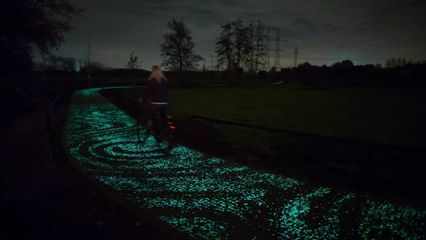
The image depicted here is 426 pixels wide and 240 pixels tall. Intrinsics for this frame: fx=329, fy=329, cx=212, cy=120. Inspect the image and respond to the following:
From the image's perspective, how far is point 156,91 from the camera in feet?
32.9

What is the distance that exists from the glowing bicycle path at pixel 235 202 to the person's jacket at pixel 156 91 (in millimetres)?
2261

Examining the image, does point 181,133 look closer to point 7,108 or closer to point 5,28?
point 7,108

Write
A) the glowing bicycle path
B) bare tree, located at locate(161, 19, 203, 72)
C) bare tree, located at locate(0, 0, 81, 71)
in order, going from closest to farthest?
the glowing bicycle path
bare tree, located at locate(0, 0, 81, 71)
bare tree, located at locate(161, 19, 203, 72)

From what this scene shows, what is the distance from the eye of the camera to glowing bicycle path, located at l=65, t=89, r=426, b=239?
4.31 m

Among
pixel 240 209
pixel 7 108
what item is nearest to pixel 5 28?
pixel 7 108

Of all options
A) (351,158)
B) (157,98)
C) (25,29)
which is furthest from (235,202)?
(25,29)

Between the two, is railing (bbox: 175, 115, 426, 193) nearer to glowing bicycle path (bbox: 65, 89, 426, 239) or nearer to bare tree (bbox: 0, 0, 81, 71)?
glowing bicycle path (bbox: 65, 89, 426, 239)

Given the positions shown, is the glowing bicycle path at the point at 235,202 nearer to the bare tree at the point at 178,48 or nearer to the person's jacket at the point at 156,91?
the person's jacket at the point at 156,91

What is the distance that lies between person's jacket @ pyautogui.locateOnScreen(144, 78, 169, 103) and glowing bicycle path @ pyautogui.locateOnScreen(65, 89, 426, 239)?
226cm

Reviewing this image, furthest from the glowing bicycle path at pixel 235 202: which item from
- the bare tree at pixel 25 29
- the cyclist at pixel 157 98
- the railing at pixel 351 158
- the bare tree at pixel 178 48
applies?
the bare tree at pixel 178 48

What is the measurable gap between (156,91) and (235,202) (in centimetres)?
565

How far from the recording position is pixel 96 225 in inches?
174

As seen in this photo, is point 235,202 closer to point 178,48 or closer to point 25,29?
point 25,29

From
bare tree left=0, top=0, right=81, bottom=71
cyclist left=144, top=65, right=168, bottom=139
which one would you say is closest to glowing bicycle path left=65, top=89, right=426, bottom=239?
Result: cyclist left=144, top=65, right=168, bottom=139
